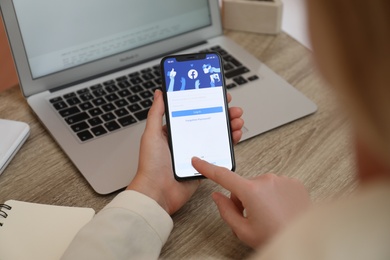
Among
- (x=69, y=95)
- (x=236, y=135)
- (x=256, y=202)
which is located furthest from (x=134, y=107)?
(x=256, y=202)

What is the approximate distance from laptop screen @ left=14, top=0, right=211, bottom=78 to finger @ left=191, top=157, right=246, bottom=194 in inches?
14.3

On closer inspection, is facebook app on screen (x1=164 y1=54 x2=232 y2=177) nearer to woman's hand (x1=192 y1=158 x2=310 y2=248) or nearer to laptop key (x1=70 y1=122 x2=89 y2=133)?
woman's hand (x1=192 y1=158 x2=310 y2=248)

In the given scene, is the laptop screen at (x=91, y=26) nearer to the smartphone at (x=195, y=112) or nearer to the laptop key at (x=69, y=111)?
the laptop key at (x=69, y=111)

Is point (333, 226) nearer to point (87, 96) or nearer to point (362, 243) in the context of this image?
point (362, 243)

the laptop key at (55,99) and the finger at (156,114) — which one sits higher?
the finger at (156,114)

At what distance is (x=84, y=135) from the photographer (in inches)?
41.1

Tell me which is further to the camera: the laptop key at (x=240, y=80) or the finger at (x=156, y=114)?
the laptop key at (x=240, y=80)

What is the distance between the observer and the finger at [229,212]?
852mm

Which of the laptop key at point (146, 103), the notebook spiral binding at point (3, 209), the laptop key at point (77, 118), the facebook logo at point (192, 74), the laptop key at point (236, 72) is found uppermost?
the facebook logo at point (192, 74)

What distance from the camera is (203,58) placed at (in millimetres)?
972

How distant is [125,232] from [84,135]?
0.88ft

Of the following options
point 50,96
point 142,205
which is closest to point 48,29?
point 50,96

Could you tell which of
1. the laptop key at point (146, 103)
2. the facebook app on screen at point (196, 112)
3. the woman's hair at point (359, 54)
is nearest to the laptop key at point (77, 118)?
the laptop key at point (146, 103)

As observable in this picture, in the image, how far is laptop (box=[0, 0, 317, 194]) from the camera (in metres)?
1.04
